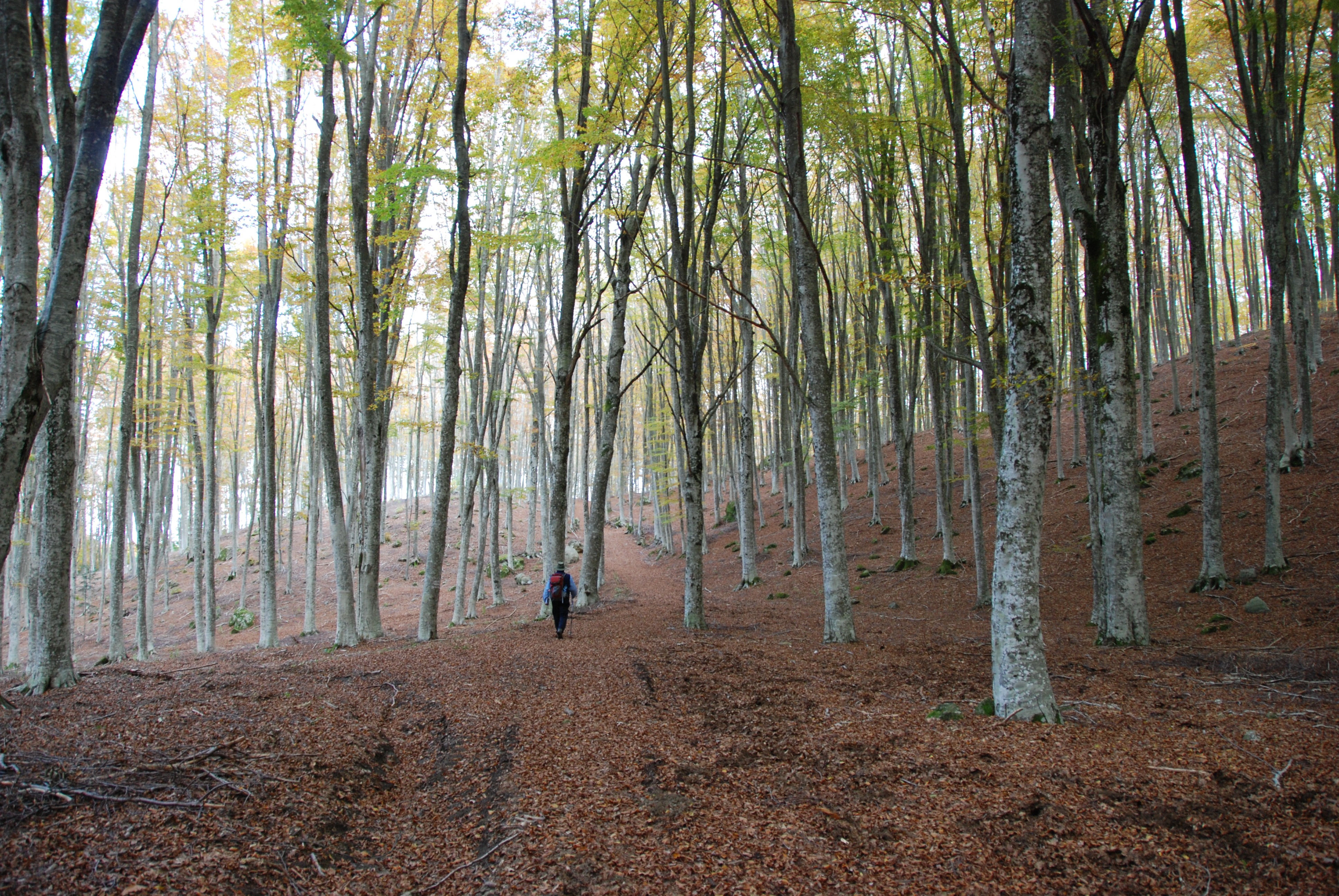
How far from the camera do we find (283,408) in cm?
2209

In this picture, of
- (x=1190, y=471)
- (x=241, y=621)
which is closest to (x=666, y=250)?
(x=1190, y=471)

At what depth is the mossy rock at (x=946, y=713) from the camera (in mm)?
4602

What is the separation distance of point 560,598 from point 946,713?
6111 mm

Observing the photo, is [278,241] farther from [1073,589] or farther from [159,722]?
[1073,589]

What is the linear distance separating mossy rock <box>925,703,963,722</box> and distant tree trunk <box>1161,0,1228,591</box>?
21.3ft

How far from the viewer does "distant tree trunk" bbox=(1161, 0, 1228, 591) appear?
8133 millimetres

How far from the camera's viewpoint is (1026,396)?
4.51 meters

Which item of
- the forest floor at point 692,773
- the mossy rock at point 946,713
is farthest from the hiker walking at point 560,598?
the mossy rock at point 946,713

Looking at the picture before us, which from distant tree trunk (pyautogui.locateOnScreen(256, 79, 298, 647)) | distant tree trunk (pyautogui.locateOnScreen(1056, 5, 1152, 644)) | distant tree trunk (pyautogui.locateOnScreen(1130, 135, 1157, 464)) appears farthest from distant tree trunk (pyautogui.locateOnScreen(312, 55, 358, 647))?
distant tree trunk (pyautogui.locateOnScreen(1130, 135, 1157, 464))

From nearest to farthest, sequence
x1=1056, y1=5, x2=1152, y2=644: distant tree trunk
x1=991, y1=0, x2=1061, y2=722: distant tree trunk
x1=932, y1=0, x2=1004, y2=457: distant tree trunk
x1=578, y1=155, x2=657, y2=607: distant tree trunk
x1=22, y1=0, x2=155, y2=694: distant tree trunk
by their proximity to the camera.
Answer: x1=22, y1=0, x2=155, y2=694: distant tree trunk < x1=991, y1=0, x2=1061, y2=722: distant tree trunk < x1=1056, y1=5, x2=1152, y2=644: distant tree trunk < x1=932, y1=0, x2=1004, y2=457: distant tree trunk < x1=578, y1=155, x2=657, y2=607: distant tree trunk

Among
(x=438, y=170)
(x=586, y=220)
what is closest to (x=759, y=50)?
(x=586, y=220)

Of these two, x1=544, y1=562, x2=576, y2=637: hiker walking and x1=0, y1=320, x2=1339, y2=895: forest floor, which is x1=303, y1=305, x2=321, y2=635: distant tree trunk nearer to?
x1=544, y1=562, x2=576, y2=637: hiker walking

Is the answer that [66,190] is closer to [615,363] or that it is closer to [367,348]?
[367,348]

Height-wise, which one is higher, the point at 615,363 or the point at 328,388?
the point at 615,363
